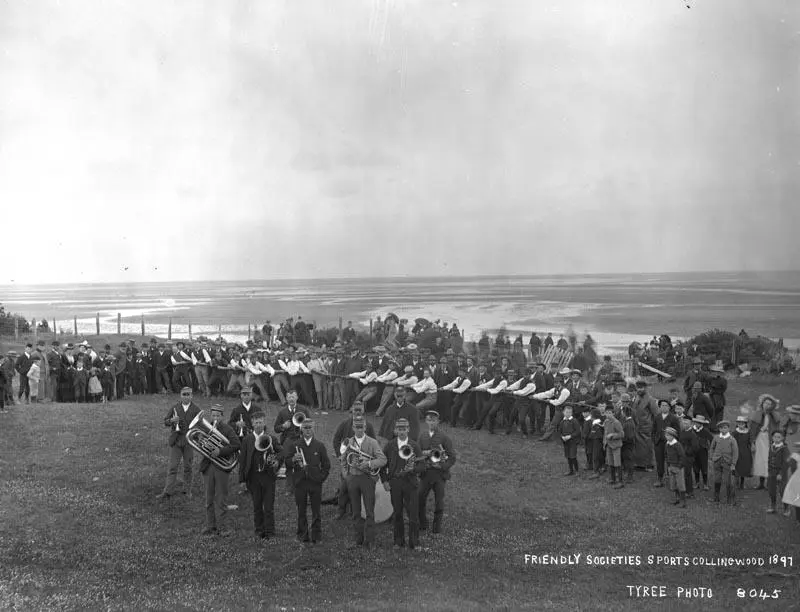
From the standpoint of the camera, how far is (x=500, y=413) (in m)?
18.8

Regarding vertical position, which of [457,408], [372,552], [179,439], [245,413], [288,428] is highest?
[245,413]

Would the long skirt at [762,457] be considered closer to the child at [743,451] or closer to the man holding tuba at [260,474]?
the child at [743,451]

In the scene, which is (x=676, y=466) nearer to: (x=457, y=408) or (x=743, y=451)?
(x=743, y=451)

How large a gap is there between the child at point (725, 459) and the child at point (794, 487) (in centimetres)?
118

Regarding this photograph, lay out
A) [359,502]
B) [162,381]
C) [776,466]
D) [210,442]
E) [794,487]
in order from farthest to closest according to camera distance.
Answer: [162,381], [776,466], [794,487], [210,442], [359,502]

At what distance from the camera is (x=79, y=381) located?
69.1ft

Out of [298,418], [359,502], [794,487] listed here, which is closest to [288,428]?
[298,418]

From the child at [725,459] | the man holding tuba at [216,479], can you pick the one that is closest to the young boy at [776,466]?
the child at [725,459]

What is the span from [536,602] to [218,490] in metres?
5.38

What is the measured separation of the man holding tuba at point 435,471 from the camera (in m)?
10.1

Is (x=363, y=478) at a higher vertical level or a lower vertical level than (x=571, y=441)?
higher

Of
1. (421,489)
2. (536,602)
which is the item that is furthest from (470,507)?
(536,602)

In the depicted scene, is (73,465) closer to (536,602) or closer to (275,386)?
(275,386)

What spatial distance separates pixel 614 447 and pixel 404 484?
5.66 m
